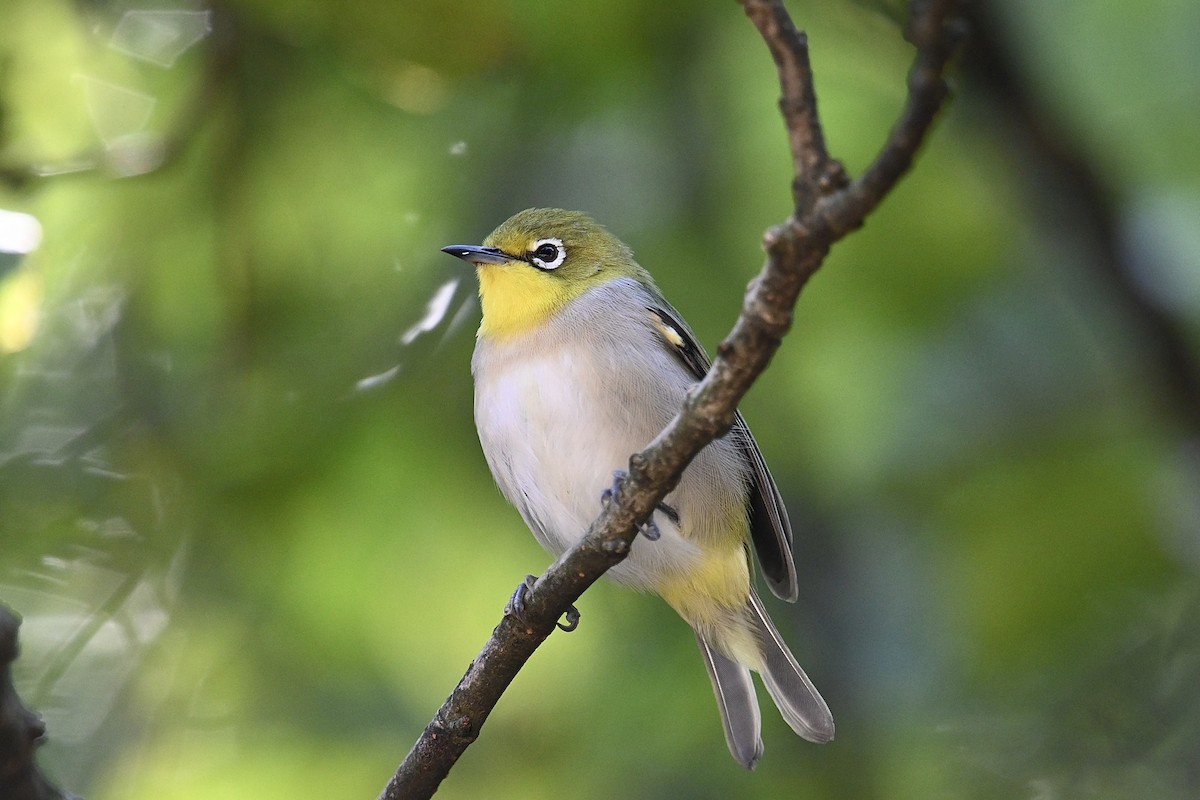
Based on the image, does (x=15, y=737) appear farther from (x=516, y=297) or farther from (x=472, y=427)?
(x=472, y=427)

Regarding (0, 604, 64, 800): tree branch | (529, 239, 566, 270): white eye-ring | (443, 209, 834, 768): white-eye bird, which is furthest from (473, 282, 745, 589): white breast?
(0, 604, 64, 800): tree branch

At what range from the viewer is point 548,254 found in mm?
4762

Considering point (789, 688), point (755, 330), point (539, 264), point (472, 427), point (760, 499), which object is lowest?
point (472, 427)

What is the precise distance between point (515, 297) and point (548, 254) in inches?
13.6

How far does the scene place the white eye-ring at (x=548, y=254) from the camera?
4.71 metres

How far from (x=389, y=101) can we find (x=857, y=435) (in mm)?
2394

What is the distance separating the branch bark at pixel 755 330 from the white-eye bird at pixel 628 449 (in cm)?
98

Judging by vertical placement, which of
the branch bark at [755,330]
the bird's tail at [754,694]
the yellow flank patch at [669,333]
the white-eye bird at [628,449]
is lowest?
the bird's tail at [754,694]

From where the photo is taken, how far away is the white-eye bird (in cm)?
410

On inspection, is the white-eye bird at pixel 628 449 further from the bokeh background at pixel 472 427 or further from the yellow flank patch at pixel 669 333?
the bokeh background at pixel 472 427

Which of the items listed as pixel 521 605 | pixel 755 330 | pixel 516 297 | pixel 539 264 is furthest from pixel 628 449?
pixel 755 330

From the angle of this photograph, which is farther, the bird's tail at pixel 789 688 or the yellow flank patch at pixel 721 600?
the yellow flank patch at pixel 721 600

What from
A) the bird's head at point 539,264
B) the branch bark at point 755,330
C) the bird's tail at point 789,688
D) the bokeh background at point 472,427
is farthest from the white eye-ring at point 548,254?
the branch bark at point 755,330

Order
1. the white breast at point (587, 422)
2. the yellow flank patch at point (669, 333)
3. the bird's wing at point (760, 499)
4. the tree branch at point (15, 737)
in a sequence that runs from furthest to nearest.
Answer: the yellow flank patch at point (669, 333)
the bird's wing at point (760, 499)
the white breast at point (587, 422)
the tree branch at point (15, 737)
